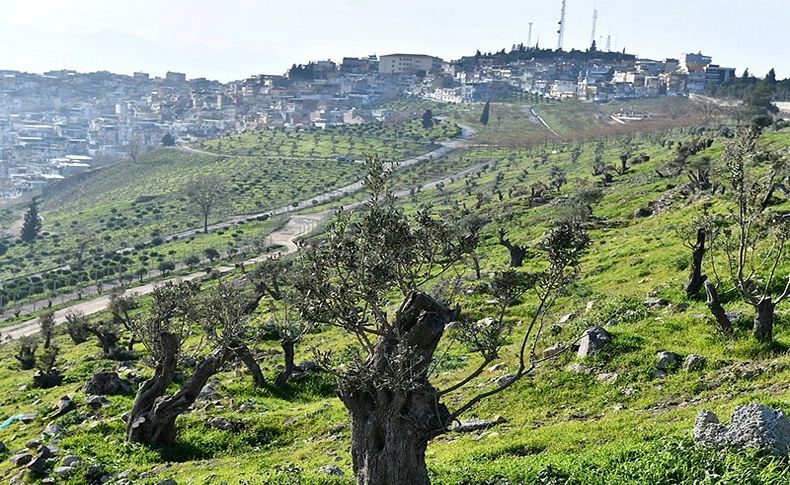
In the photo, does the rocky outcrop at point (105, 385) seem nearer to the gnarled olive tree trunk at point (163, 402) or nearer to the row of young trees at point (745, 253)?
the gnarled olive tree trunk at point (163, 402)

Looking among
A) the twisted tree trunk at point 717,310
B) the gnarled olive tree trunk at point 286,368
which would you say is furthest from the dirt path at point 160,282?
the twisted tree trunk at point 717,310

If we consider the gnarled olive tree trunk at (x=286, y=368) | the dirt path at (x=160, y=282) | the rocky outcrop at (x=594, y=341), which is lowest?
the dirt path at (x=160, y=282)

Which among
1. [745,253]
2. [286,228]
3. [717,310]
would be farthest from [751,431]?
[286,228]

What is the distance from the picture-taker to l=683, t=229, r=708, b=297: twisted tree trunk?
22.0 metres

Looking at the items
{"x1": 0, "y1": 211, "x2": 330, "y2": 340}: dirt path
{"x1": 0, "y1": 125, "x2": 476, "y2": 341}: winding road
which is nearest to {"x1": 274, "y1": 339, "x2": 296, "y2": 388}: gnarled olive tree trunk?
{"x1": 0, "y1": 211, "x2": 330, "y2": 340}: dirt path

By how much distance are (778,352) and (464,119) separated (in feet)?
605

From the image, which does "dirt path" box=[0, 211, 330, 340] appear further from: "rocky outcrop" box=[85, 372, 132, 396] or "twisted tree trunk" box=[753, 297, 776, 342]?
"twisted tree trunk" box=[753, 297, 776, 342]

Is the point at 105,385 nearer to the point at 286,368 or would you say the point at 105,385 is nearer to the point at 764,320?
the point at 286,368

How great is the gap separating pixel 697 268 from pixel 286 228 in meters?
89.2

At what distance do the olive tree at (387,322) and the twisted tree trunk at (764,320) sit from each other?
8.17m

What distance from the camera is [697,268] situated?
22.2 m

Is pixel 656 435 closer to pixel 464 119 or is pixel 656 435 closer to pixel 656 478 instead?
pixel 656 478

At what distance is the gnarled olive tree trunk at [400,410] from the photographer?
38.2 ft

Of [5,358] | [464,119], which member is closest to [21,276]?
[5,358]
